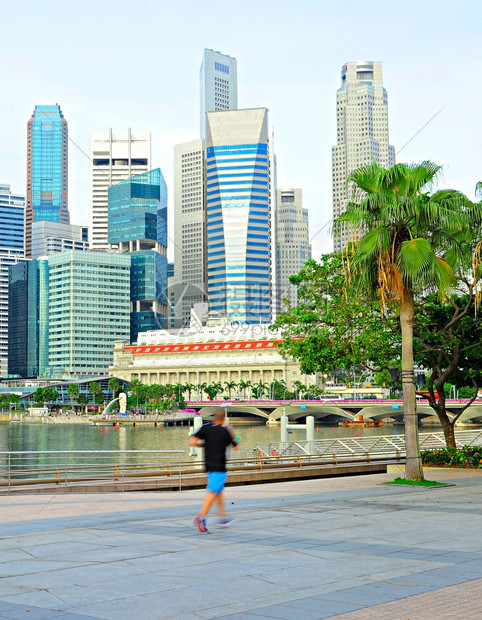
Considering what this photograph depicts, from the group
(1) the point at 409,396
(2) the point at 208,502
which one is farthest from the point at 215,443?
(1) the point at 409,396

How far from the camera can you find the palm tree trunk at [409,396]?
23.9 meters

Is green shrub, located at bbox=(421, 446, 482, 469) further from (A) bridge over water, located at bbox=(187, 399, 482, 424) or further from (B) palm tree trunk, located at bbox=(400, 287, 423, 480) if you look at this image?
(A) bridge over water, located at bbox=(187, 399, 482, 424)

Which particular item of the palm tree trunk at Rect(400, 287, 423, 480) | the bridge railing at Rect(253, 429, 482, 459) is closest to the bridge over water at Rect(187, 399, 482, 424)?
the bridge railing at Rect(253, 429, 482, 459)

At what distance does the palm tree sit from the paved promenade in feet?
20.7

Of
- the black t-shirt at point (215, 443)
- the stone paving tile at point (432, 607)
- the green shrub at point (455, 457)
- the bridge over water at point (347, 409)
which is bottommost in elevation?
the bridge over water at point (347, 409)

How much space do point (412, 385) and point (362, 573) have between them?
14.5m

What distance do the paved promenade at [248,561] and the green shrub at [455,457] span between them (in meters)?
12.8

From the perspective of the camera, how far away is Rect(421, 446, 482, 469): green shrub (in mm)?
31250

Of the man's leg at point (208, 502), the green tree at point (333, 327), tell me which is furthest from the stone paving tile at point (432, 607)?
the green tree at point (333, 327)

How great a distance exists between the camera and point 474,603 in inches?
336

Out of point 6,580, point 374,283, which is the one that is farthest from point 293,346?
point 6,580

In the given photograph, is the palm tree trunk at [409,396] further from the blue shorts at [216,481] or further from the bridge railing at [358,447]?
the bridge railing at [358,447]

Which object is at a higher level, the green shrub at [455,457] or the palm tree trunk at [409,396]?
the palm tree trunk at [409,396]

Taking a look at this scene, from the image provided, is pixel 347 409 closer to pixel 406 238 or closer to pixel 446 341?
pixel 446 341
